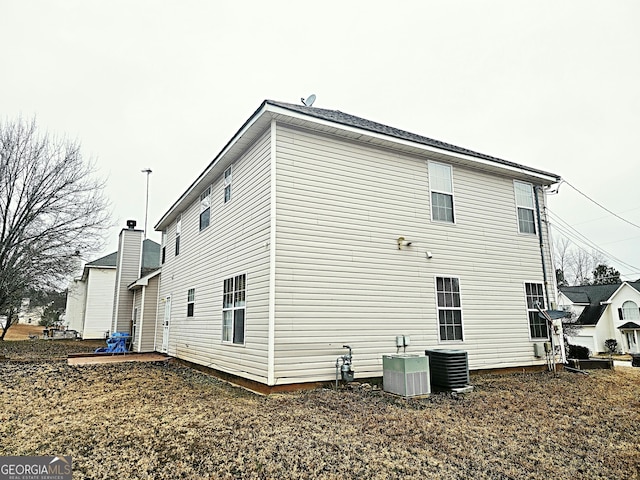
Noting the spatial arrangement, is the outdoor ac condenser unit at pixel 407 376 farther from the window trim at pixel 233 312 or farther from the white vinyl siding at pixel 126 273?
the white vinyl siding at pixel 126 273

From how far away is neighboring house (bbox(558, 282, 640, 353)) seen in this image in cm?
2664

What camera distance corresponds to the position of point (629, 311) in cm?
2700

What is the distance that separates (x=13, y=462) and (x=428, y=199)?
805 cm

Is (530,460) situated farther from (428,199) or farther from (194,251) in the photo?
(194,251)

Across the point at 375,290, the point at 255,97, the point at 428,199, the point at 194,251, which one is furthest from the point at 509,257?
the point at 255,97

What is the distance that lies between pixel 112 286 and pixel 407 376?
2237 cm

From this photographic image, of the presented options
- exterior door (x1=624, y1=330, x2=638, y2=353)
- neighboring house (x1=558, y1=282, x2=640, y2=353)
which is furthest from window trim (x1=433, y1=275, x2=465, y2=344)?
exterior door (x1=624, y1=330, x2=638, y2=353)

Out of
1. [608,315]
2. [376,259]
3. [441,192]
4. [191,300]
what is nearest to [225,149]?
[376,259]

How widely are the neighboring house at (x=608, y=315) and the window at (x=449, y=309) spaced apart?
22.6 m

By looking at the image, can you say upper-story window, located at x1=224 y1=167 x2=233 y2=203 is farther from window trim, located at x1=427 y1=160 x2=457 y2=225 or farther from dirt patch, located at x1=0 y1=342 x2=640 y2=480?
window trim, located at x1=427 y1=160 x2=457 y2=225

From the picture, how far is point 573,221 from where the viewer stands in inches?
1544

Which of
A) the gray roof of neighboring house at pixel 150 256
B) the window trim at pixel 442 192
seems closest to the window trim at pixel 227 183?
the window trim at pixel 442 192

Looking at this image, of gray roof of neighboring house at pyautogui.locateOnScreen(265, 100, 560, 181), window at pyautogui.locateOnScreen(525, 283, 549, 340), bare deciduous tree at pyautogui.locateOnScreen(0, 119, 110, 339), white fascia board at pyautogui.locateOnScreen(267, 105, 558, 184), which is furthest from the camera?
bare deciduous tree at pyautogui.locateOnScreen(0, 119, 110, 339)

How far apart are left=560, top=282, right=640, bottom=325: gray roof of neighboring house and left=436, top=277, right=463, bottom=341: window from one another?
25.3 meters
